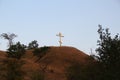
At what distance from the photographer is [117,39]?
18.1 meters

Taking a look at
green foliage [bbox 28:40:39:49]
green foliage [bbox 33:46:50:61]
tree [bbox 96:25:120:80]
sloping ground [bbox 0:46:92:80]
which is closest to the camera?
tree [bbox 96:25:120:80]

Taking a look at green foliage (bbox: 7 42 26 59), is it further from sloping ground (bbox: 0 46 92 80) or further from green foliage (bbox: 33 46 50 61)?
green foliage (bbox: 33 46 50 61)

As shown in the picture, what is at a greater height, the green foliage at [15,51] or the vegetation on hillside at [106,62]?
the green foliage at [15,51]

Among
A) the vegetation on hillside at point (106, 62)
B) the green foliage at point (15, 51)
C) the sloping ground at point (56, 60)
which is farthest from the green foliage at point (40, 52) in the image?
A: the vegetation on hillside at point (106, 62)

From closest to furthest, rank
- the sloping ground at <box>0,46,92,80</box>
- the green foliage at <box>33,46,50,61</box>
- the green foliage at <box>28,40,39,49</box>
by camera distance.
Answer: the sloping ground at <box>0,46,92,80</box>
the green foliage at <box>33,46,50,61</box>
the green foliage at <box>28,40,39,49</box>

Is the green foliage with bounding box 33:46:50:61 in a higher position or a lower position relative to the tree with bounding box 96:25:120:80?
higher

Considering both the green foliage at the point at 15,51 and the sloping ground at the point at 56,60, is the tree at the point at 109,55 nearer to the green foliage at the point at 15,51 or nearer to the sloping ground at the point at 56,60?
the sloping ground at the point at 56,60

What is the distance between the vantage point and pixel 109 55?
1683 centimetres

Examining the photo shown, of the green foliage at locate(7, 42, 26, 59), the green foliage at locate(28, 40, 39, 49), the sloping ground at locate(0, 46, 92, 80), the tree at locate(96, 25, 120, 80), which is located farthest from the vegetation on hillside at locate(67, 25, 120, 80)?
the green foliage at locate(28, 40, 39, 49)

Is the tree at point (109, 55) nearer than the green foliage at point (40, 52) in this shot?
Yes

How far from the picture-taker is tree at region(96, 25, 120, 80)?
53.3 feet

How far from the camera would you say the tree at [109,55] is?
16234mm

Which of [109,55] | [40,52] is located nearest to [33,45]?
[40,52]

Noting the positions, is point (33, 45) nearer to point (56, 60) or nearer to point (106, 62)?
point (56, 60)
